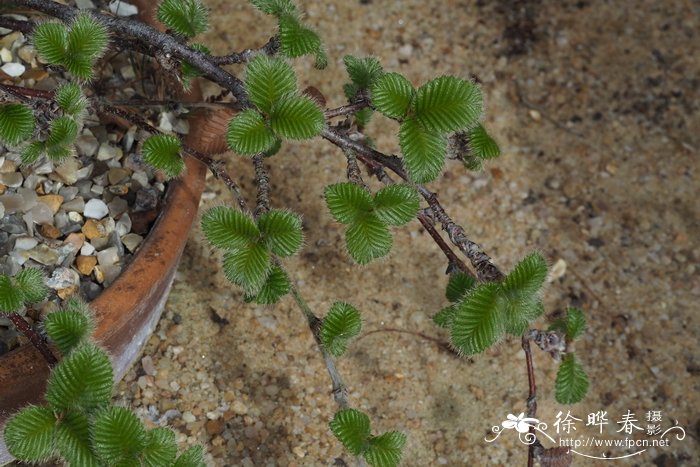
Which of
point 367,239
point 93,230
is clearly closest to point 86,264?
point 93,230

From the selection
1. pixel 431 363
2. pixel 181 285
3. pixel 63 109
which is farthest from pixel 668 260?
pixel 63 109

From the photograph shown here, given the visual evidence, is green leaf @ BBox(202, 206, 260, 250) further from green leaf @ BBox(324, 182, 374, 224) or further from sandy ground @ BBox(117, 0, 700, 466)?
sandy ground @ BBox(117, 0, 700, 466)

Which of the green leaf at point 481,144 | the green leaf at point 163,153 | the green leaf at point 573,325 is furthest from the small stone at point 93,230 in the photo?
the green leaf at point 573,325

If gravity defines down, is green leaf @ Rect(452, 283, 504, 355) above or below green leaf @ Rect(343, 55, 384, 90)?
below

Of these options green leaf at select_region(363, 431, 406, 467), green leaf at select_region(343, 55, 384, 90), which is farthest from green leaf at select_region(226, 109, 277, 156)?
green leaf at select_region(363, 431, 406, 467)

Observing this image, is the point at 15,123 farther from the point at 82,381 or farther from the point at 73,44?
the point at 82,381

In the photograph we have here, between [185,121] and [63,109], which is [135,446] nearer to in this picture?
[63,109]

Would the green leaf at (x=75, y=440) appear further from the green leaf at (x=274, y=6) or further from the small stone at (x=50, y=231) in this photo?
the green leaf at (x=274, y=6)
